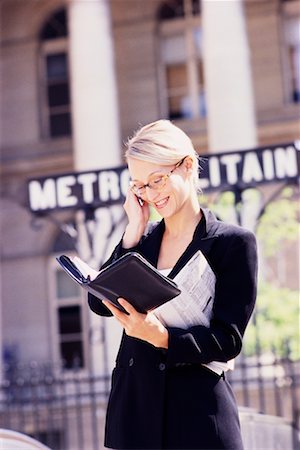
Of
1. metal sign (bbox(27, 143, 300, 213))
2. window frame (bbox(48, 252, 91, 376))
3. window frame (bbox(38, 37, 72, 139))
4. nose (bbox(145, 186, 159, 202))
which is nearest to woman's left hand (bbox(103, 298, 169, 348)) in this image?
nose (bbox(145, 186, 159, 202))

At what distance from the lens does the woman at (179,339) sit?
7.93 feet

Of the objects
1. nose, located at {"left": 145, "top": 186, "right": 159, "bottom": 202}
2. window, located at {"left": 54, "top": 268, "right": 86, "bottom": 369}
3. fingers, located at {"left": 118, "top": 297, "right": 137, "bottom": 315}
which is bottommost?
window, located at {"left": 54, "top": 268, "right": 86, "bottom": 369}

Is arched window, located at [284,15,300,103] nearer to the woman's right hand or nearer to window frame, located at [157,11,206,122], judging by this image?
window frame, located at [157,11,206,122]

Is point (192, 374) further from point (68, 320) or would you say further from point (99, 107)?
point (68, 320)

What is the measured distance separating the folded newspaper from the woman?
0.9 inches

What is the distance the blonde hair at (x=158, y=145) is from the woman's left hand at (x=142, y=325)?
0.39m

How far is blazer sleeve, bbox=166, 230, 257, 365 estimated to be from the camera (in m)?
2.45

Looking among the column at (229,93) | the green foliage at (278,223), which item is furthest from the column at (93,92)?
the green foliage at (278,223)

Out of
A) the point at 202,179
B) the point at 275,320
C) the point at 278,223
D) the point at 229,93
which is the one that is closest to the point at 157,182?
the point at 202,179

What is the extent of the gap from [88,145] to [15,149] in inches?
199

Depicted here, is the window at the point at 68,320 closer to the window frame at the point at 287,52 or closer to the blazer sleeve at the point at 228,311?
the window frame at the point at 287,52

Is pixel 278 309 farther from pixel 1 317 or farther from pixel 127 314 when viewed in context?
pixel 1 317

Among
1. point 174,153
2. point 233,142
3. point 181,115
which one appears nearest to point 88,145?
point 233,142

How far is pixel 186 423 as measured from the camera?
2.41 meters
